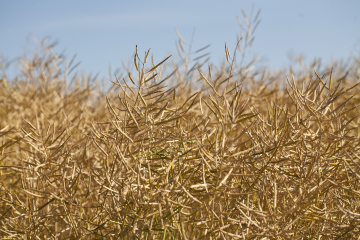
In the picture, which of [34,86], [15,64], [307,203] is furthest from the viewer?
[15,64]

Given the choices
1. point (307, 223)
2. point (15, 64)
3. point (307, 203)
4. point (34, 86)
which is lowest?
point (307, 223)

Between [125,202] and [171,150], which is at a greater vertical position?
[171,150]

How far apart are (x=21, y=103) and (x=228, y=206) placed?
6.86ft

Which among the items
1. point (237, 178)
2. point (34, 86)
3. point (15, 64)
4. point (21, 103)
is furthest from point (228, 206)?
point (15, 64)

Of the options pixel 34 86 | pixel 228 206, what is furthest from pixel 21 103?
pixel 228 206

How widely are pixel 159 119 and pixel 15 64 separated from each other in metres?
3.16

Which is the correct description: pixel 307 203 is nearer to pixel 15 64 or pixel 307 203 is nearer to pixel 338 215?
pixel 338 215

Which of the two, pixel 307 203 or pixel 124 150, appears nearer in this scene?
pixel 307 203

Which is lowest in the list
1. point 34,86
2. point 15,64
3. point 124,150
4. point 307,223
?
point 307,223

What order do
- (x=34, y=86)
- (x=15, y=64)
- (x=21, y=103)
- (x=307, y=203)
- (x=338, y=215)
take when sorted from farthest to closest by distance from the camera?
(x=15, y=64)
(x=34, y=86)
(x=21, y=103)
(x=338, y=215)
(x=307, y=203)

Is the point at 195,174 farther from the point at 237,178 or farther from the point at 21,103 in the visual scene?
the point at 21,103

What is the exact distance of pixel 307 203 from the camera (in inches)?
31.8

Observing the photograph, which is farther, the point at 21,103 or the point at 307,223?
the point at 21,103

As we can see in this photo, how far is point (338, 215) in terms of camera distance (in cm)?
93
